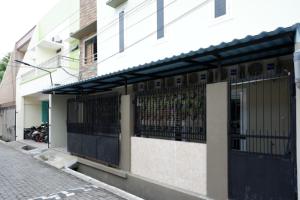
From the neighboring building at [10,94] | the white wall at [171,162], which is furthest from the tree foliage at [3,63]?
the white wall at [171,162]

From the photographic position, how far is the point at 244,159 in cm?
511

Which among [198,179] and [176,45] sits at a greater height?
[176,45]

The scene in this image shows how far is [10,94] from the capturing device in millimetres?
24375

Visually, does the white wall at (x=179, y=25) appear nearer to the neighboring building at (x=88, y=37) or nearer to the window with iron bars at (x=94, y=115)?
the neighboring building at (x=88, y=37)

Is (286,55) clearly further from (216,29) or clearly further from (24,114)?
(24,114)

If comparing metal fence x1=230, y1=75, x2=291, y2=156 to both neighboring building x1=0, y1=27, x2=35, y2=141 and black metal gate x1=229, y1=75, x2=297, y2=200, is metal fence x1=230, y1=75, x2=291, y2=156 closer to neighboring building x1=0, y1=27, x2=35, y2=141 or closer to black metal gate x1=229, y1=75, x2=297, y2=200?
black metal gate x1=229, y1=75, x2=297, y2=200

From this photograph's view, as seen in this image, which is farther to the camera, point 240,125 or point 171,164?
point 171,164

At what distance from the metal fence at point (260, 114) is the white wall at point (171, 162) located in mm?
903

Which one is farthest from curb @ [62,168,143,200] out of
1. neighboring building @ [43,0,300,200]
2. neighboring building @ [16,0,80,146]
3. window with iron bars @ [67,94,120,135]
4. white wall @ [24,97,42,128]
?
white wall @ [24,97,42,128]

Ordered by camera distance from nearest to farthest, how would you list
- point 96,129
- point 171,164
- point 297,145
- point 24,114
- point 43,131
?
point 297,145 < point 171,164 < point 96,129 < point 43,131 < point 24,114

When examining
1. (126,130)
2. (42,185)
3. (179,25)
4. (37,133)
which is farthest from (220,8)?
(37,133)

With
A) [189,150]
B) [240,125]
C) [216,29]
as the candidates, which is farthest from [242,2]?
[189,150]

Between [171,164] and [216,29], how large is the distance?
3.48 metres

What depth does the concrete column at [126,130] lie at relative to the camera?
7996 millimetres
